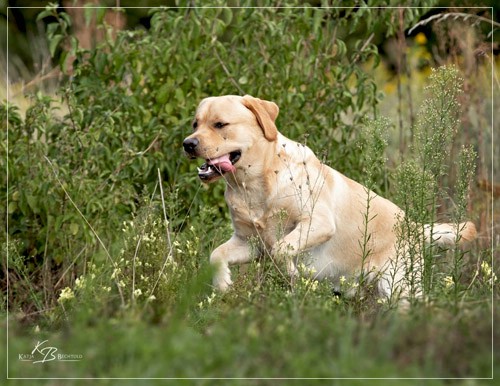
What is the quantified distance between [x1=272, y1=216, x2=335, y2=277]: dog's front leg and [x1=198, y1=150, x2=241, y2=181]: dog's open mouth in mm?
473

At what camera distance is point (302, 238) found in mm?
5047

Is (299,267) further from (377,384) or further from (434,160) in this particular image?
(377,384)

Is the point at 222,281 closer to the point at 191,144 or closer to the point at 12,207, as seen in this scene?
the point at 191,144

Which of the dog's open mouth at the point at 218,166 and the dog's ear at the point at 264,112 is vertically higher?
the dog's ear at the point at 264,112

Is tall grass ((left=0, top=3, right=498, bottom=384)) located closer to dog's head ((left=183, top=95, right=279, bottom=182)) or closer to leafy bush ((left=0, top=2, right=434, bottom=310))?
leafy bush ((left=0, top=2, right=434, bottom=310))

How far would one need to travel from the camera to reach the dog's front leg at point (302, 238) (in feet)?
15.5

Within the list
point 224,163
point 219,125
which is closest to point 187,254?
point 224,163

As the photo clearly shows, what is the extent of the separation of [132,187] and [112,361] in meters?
2.86

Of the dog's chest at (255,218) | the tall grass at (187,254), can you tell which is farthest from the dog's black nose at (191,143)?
the dog's chest at (255,218)

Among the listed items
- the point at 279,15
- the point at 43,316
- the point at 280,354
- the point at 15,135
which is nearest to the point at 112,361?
the point at 280,354

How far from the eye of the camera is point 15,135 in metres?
5.96

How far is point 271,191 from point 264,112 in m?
0.42

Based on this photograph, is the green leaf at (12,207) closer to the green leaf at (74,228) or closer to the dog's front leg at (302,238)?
the green leaf at (74,228)

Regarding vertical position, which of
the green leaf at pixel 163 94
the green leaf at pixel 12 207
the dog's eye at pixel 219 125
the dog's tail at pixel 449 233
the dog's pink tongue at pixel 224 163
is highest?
the dog's eye at pixel 219 125
